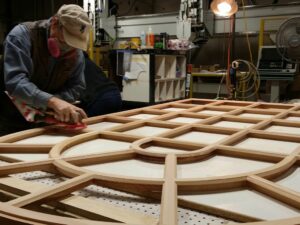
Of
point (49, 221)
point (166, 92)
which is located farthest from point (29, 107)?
point (166, 92)

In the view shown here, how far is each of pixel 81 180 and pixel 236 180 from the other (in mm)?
457

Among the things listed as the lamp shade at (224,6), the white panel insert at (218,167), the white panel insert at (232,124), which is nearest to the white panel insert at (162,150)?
the white panel insert at (218,167)

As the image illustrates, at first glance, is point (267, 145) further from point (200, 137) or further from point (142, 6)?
point (142, 6)

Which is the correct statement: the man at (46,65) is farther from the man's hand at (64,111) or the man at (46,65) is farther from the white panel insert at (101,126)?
the white panel insert at (101,126)

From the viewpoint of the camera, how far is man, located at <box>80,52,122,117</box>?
10.4ft

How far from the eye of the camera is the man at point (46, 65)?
5.42 ft

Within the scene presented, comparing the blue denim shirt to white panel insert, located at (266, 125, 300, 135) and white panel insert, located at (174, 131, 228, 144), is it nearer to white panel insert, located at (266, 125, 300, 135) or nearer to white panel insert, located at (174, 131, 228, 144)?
white panel insert, located at (174, 131, 228, 144)

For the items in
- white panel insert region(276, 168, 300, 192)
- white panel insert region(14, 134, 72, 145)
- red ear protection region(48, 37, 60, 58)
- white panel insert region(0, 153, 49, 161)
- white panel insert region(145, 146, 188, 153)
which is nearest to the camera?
white panel insert region(276, 168, 300, 192)

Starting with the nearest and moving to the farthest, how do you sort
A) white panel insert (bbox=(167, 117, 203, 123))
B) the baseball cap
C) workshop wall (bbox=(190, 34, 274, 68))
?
the baseball cap, white panel insert (bbox=(167, 117, 203, 123)), workshop wall (bbox=(190, 34, 274, 68))

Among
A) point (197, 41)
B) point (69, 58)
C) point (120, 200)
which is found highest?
point (197, 41)

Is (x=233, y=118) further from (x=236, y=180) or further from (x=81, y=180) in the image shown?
(x=81, y=180)

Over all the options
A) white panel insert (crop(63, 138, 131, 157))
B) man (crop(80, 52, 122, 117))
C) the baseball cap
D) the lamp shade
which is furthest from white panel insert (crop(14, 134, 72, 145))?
the lamp shade

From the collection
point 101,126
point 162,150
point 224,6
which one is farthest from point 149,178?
point 224,6

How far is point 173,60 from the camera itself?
525cm
